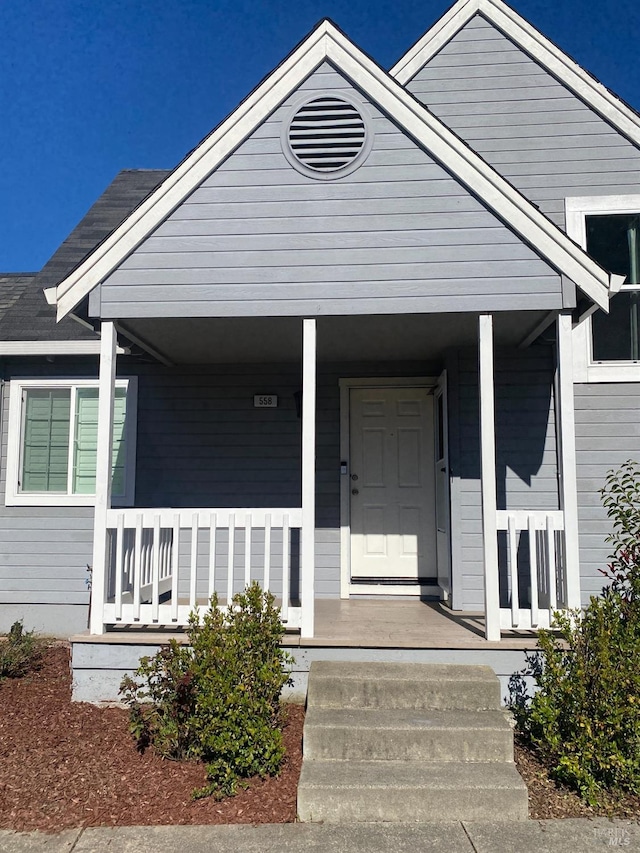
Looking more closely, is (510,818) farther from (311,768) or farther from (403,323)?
(403,323)

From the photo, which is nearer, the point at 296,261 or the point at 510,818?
the point at 510,818

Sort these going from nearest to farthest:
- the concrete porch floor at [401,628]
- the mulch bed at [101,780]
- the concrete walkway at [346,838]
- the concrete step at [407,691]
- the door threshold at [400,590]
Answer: the concrete walkway at [346,838] < the mulch bed at [101,780] < the concrete step at [407,691] < the concrete porch floor at [401,628] < the door threshold at [400,590]

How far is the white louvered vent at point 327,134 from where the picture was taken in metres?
4.62

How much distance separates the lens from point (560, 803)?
3.29 m

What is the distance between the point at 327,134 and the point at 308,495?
2.66 m

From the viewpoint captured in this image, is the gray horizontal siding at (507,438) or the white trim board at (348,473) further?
the white trim board at (348,473)

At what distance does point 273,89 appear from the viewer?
15.2 feet

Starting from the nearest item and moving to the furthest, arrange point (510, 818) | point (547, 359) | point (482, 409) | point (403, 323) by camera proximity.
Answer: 1. point (510, 818)
2. point (482, 409)
3. point (403, 323)
4. point (547, 359)

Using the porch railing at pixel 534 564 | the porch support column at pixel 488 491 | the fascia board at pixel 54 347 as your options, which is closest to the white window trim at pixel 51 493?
the fascia board at pixel 54 347

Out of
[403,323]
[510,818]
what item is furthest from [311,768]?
[403,323]

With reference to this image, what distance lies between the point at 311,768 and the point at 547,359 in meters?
4.14

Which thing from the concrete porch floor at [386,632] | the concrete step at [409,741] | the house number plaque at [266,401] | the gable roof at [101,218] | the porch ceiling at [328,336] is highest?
the gable roof at [101,218]

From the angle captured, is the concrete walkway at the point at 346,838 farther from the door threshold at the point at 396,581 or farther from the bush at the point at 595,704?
the door threshold at the point at 396,581

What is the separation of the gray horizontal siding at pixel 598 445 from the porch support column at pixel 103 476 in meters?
4.09
